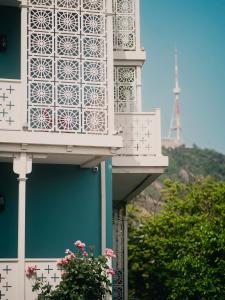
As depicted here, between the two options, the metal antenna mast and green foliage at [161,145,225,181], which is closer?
green foliage at [161,145,225,181]

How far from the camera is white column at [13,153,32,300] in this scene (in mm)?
12250

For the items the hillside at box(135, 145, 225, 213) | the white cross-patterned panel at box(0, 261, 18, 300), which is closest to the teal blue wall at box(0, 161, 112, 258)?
the white cross-patterned panel at box(0, 261, 18, 300)

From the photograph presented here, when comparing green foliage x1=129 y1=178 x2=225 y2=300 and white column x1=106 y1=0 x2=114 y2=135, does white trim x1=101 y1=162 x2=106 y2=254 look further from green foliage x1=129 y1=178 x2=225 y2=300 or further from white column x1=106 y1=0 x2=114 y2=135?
green foliage x1=129 y1=178 x2=225 y2=300

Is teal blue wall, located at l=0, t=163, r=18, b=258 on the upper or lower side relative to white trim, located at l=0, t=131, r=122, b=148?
lower

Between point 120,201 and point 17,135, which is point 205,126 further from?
point 17,135

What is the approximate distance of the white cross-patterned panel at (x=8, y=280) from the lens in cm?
1220

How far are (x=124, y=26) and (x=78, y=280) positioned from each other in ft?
21.7

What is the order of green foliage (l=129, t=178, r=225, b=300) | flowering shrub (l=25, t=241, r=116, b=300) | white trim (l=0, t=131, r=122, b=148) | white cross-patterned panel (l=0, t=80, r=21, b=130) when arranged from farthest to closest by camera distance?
green foliage (l=129, t=178, r=225, b=300)
white cross-patterned panel (l=0, t=80, r=21, b=130)
white trim (l=0, t=131, r=122, b=148)
flowering shrub (l=25, t=241, r=116, b=300)

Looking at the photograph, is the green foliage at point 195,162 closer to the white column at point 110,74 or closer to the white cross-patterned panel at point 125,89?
the white cross-patterned panel at point 125,89

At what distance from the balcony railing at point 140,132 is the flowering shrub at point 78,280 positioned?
338 cm

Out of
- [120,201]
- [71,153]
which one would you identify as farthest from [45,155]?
[120,201]

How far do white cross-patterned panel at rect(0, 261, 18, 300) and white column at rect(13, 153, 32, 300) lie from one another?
8cm

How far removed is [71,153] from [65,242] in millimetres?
2117

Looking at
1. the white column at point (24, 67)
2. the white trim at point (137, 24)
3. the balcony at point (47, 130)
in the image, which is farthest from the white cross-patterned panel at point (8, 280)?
the white trim at point (137, 24)
